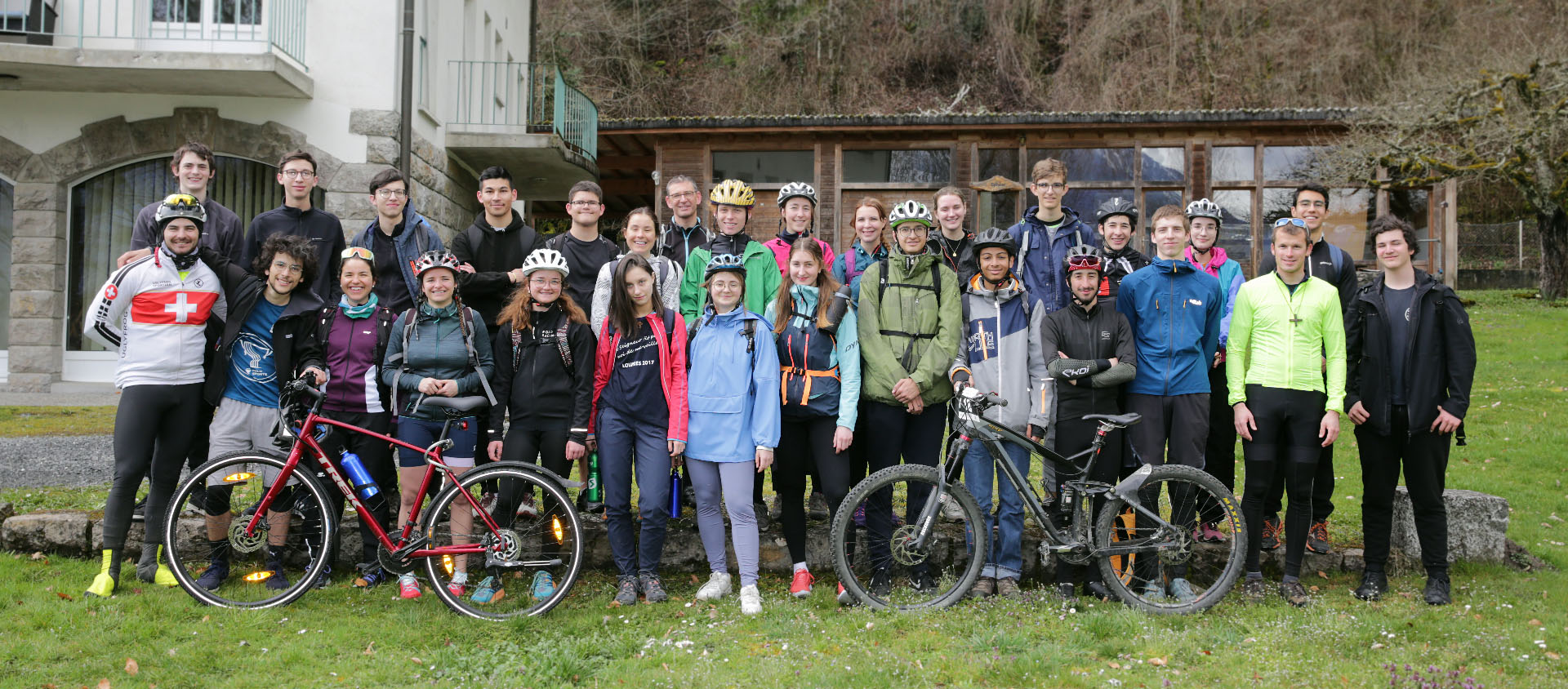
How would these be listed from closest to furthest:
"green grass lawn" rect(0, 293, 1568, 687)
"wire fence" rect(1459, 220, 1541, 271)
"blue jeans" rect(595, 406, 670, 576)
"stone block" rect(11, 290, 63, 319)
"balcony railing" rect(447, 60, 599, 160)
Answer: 1. "green grass lawn" rect(0, 293, 1568, 687)
2. "blue jeans" rect(595, 406, 670, 576)
3. "stone block" rect(11, 290, 63, 319)
4. "balcony railing" rect(447, 60, 599, 160)
5. "wire fence" rect(1459, 220, 1541, 271)

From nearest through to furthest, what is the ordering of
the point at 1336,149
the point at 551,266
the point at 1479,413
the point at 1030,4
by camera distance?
the point at 551,266, the point at 1479,413, the point at 1336,149, the point at 1030,4

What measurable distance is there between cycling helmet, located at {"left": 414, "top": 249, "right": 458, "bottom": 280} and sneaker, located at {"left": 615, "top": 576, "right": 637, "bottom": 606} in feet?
6.03

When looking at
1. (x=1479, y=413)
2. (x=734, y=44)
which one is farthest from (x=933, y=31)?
(x=1479, y=413)

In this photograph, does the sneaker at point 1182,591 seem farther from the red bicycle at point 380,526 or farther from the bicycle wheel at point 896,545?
the red bicycle at point 380,526

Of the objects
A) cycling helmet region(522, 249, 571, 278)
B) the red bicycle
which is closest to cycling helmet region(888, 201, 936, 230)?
cycling helmet region(522, 249, 571, 278)

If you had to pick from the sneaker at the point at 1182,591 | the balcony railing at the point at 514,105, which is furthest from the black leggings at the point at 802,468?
the balcony railing at the point at 514,105

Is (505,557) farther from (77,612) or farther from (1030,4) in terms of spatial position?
(1030,4)

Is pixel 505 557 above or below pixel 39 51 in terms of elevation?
below

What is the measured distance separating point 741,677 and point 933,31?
26.9 metres

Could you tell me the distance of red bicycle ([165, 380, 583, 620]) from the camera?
4.73 m

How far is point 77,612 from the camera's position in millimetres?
4562

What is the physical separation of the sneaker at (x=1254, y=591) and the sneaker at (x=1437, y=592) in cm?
75

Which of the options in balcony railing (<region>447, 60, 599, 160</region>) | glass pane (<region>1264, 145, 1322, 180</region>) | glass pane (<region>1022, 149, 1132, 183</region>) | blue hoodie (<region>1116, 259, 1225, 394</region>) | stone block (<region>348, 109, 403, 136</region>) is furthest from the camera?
glass pane (<region>1022, 149, 1132, 183</region>)

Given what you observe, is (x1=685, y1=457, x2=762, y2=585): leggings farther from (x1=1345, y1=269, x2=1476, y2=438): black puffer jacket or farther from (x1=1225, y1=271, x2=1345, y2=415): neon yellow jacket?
(x1=1345, y1=269, x2=1476, y2=438): black puffer jacket
